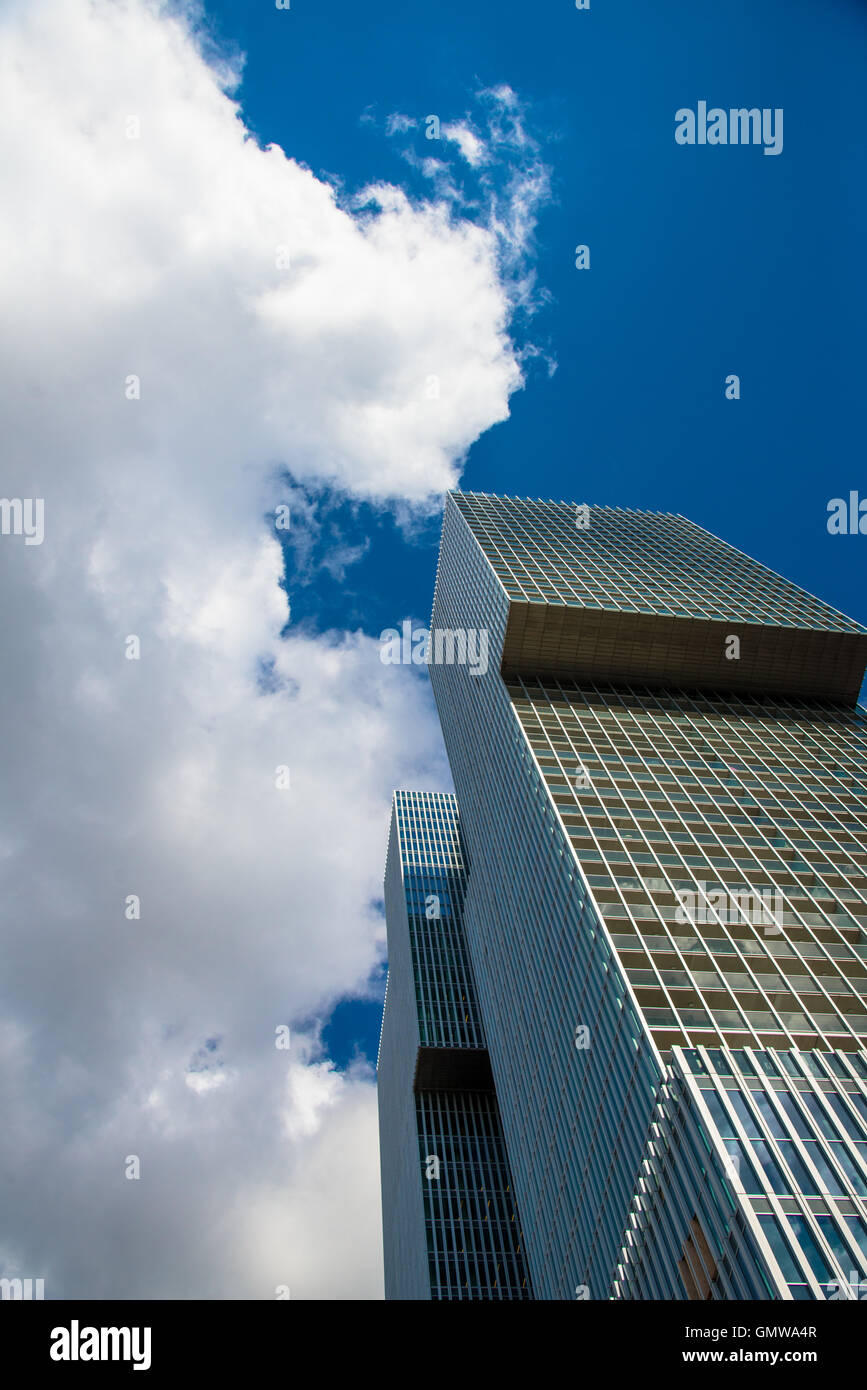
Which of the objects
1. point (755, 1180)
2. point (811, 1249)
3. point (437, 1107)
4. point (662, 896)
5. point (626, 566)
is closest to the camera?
point (811, 1249)

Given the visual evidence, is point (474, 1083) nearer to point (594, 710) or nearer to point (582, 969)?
point (594, 710)

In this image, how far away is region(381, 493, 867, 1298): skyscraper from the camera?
129 ft

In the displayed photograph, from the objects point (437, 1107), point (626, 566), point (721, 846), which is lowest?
point (437, 1107)

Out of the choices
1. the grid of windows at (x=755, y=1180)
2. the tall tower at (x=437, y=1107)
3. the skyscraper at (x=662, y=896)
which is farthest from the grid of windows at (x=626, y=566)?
the grid of windows at (x=755, y=1180)

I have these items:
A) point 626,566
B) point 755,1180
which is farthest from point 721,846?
point 626,566

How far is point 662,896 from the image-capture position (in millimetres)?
59625

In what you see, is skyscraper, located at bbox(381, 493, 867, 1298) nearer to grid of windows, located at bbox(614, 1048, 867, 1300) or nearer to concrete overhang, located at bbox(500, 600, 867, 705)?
grid of windows, located at bbox(614, 1048, 867, 1300)

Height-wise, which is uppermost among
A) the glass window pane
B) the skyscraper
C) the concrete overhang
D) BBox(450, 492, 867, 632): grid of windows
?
BBox(450, 492, 867, 632): grid of windows

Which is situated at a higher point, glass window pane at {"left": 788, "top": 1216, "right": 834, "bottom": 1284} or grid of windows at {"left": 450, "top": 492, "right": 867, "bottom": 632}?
grid of windows at {"left": 450, "top": 492, "right": 867, "bottom": 632}

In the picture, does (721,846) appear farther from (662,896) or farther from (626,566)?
(626,566)

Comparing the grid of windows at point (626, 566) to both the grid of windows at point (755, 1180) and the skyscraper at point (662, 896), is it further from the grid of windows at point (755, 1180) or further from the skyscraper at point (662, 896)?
the grid of windows at point (755, 1180)

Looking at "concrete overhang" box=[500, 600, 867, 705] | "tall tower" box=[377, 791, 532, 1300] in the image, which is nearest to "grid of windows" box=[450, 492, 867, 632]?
"concrete overhang" box=[500, 600, 867, 705]
